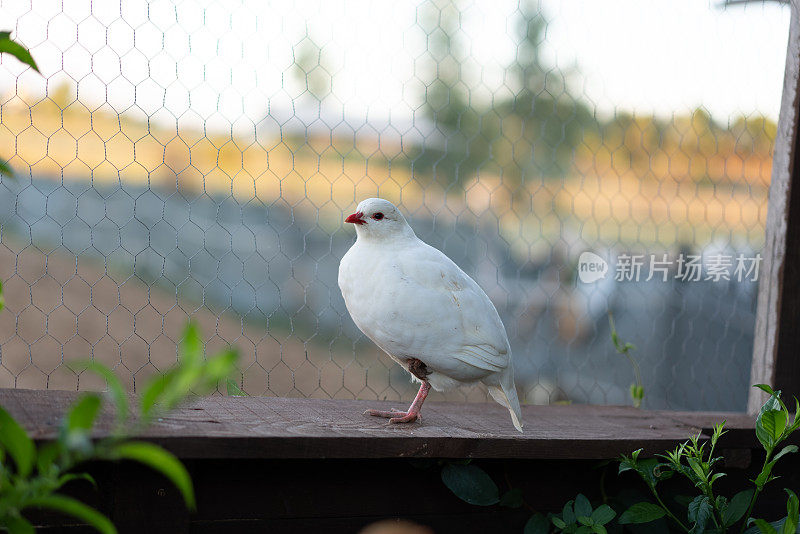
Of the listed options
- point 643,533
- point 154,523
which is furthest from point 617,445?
point 154,523

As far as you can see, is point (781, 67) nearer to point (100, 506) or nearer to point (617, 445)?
point (617, 445)

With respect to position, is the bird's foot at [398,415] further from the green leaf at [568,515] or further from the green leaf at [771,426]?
the green leaf at [771,426]

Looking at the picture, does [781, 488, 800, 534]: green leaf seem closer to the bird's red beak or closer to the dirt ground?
the bird's red beak

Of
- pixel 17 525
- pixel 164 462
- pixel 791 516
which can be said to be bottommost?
pixel 791 516

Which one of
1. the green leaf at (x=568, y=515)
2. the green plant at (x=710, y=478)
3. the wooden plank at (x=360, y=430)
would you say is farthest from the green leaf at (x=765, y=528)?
the green leaf at (x=568, y=515)

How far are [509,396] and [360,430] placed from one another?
37 centimetres

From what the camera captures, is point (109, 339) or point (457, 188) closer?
point (457, 188)

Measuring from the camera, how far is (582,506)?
4.90ft

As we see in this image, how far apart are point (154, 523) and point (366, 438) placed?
0.38 meters

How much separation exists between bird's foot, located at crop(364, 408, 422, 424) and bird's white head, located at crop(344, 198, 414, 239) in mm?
383

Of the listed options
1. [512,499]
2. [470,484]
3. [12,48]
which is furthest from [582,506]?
[12,48]

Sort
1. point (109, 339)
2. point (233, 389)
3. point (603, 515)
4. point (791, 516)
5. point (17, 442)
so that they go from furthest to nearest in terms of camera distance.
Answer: point (109, 339) < point (233, 389) < point (603, 515) < point (791, 516) < point (17, 442)

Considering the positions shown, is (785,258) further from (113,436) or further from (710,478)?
(113,436)

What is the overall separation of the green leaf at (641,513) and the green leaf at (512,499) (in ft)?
0.67
